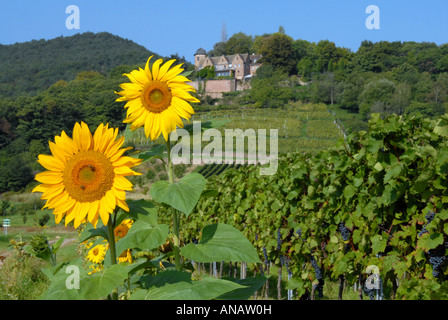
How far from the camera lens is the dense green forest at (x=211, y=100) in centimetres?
6781

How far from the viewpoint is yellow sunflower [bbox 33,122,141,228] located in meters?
1.28

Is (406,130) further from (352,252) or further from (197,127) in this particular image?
(197,127)

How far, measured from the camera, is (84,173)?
1.29m

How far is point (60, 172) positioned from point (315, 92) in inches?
3252

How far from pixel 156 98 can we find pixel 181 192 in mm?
422

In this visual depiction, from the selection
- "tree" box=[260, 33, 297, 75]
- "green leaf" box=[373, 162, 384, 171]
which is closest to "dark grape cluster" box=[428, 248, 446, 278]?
"green leaf" box=[373, 162, 384, 171]

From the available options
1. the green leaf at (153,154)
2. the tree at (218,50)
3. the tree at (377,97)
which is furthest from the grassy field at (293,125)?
the tree at (218,50)

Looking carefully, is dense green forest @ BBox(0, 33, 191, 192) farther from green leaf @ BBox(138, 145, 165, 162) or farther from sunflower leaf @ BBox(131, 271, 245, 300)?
sunflower leaf @ BBox(131, 271, 245, 300)

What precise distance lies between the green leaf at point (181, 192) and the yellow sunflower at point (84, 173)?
144mm

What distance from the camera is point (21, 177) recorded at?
220ft

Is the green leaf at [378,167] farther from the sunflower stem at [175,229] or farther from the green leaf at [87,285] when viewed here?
the green leaf at [87,285]

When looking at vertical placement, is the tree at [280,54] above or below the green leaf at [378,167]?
above

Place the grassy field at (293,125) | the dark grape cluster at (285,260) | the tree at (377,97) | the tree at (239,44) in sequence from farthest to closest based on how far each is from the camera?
the tree at (239,44) < the tree at (377,97) < the grassy field at (293,125) < the dark grape cluster at (285,260)

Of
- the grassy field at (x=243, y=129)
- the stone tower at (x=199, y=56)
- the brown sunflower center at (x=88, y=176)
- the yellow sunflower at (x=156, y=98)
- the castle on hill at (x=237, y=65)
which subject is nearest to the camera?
the brown sunflower center at (x=88, y=176)
